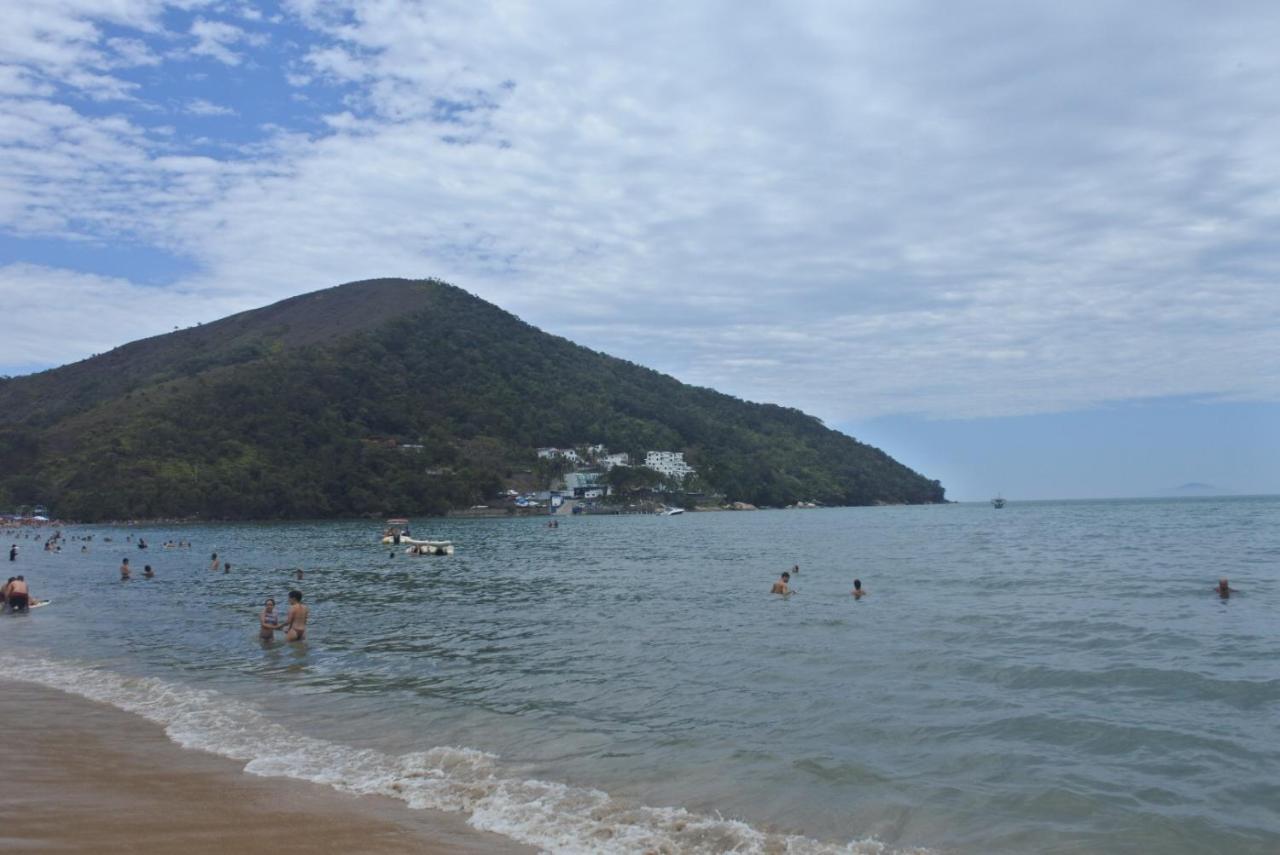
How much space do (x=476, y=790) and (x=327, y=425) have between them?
465ft

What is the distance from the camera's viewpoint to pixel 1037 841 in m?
7.92

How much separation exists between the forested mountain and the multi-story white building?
2445 millimetres

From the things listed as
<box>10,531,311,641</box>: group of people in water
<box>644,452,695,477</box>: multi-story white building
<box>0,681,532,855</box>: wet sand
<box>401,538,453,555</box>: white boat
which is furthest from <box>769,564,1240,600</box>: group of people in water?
<box>644,452,695,477</box>: multi-story white building

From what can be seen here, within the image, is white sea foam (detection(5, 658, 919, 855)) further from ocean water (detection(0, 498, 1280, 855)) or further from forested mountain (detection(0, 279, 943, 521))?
forested mountain (detection(0, 279, 943, 521))

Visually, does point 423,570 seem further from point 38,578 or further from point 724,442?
point 724,442

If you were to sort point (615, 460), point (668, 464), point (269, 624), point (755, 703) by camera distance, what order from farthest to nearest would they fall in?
point (668, 464) < point (615, 460) < point (269, 624) < point (755, 703)

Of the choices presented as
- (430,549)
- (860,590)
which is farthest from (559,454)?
(860,590)

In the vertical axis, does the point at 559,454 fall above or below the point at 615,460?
above

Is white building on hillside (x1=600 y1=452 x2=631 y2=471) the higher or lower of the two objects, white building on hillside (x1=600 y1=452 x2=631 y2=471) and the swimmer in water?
the higher

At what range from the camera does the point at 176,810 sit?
8.34 metres

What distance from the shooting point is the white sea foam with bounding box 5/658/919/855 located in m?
7.79

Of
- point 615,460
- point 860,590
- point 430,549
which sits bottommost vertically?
point 430,549

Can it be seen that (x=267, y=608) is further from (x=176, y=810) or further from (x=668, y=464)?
(x=668, y=464)

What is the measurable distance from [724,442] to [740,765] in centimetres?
18682
